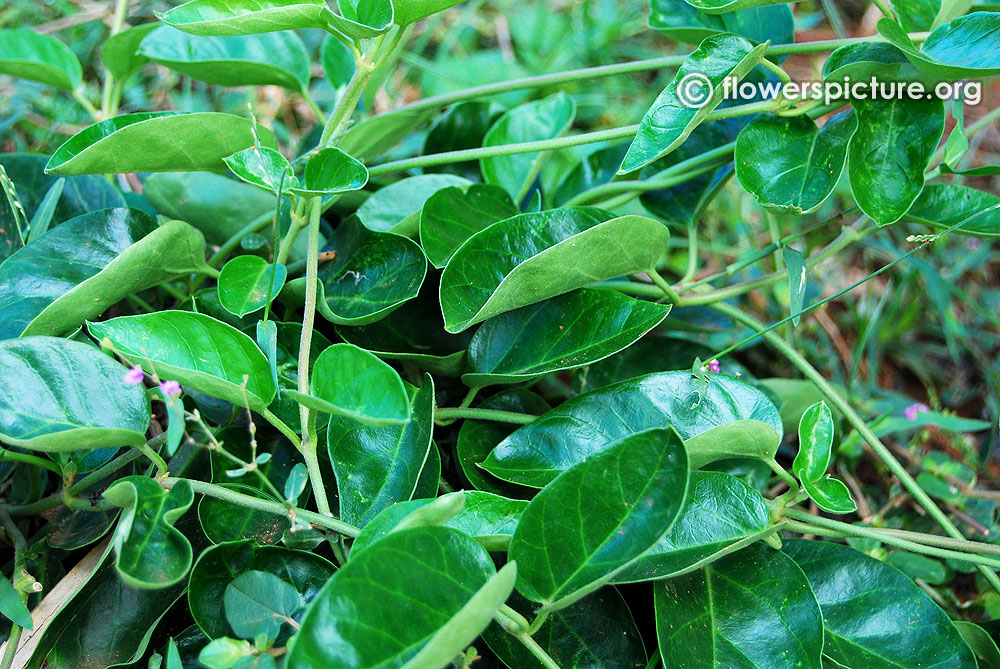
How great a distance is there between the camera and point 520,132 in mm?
990

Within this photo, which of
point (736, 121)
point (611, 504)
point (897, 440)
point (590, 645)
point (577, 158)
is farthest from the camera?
point (577, 158)

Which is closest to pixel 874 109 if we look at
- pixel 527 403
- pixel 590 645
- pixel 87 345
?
pixel 527 403

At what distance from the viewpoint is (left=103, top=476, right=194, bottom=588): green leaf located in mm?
531

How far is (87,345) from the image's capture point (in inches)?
24.0

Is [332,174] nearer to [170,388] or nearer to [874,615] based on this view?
[170,388]

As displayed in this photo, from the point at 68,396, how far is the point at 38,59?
0.62 m

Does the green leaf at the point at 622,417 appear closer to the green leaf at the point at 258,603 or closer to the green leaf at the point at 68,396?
the green leaf at the point at 258,603

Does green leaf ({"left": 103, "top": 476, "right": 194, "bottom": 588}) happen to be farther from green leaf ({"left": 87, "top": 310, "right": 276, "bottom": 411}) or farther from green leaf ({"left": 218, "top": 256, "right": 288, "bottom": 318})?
green leaf ({"left": 218, "top": 256, "right": 288, "bottom": 318})

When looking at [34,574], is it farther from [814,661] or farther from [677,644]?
[814,661]

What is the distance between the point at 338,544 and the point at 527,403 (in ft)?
0.84

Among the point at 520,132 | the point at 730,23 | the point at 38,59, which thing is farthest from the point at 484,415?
the point at 38,59

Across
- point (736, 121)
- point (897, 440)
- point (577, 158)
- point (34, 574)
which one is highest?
point (736, 121)

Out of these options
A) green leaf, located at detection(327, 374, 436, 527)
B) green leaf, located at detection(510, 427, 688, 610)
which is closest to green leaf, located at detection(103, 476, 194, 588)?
green leaf, located at detection(327, 374, 436, 527)

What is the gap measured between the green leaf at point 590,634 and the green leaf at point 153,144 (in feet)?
1.62
